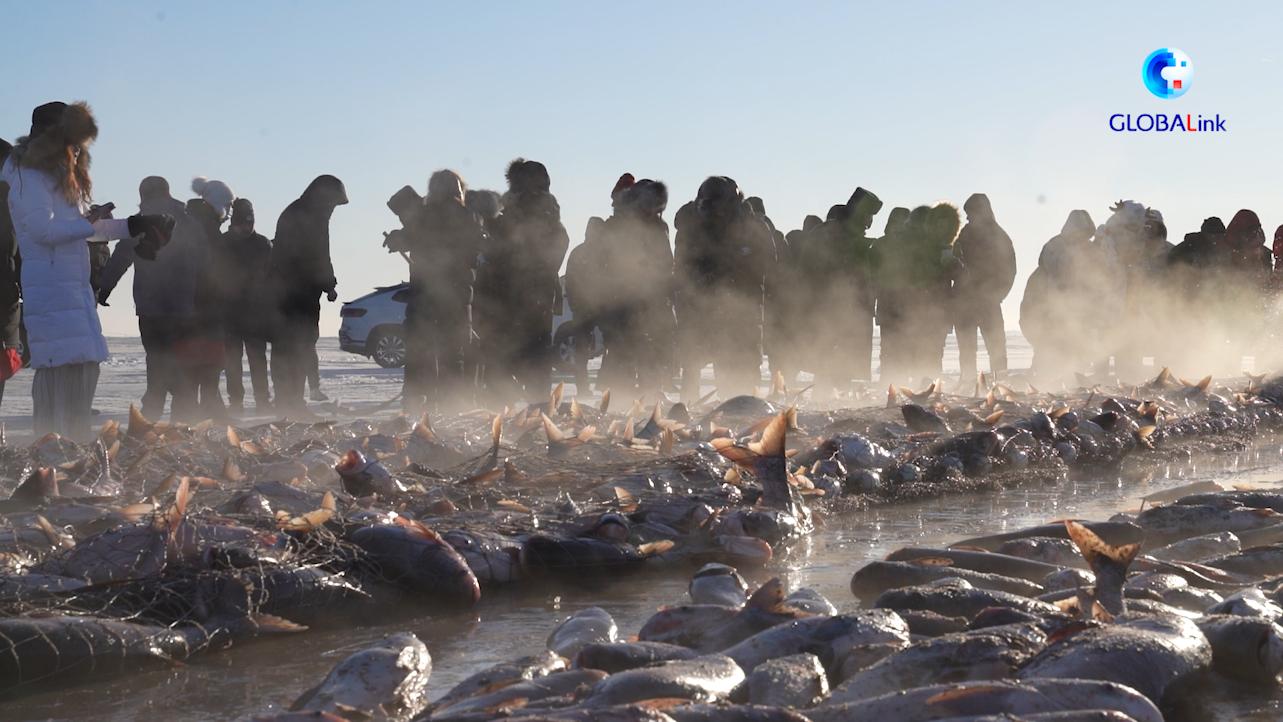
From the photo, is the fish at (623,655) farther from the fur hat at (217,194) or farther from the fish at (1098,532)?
the fur hat at (217,194)

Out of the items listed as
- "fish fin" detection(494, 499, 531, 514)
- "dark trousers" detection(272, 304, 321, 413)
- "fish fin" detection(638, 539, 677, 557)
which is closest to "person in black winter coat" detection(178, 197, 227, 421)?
"dark trousers" detection(272, 304, 321, 413)

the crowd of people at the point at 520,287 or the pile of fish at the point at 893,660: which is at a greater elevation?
the crowd of people at the point at 520,287

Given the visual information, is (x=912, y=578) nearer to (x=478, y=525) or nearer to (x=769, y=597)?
(x=769, y=597)

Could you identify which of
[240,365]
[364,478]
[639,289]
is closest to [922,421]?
[364,478]

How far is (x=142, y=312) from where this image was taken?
11.9m

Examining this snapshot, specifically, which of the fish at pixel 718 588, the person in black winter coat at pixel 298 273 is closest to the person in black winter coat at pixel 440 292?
the person in black winter coat at pixel 298 273

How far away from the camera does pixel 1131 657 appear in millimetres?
3623

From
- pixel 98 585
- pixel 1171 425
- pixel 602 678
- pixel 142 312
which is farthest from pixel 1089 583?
pixel 142 312

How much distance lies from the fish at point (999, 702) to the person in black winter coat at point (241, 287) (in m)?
10.8

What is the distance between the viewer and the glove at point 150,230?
27.7 ft

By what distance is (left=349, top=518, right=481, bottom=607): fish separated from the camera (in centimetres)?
527

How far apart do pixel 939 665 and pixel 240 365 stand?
11638 mm

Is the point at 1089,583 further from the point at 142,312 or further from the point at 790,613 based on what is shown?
the point at 142,312

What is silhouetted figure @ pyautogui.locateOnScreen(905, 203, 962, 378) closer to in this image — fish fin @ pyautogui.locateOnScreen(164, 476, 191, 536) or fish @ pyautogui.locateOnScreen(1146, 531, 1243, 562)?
fish @ pyautogui.locateOnScreen(1146, 531, 1243, 562)
